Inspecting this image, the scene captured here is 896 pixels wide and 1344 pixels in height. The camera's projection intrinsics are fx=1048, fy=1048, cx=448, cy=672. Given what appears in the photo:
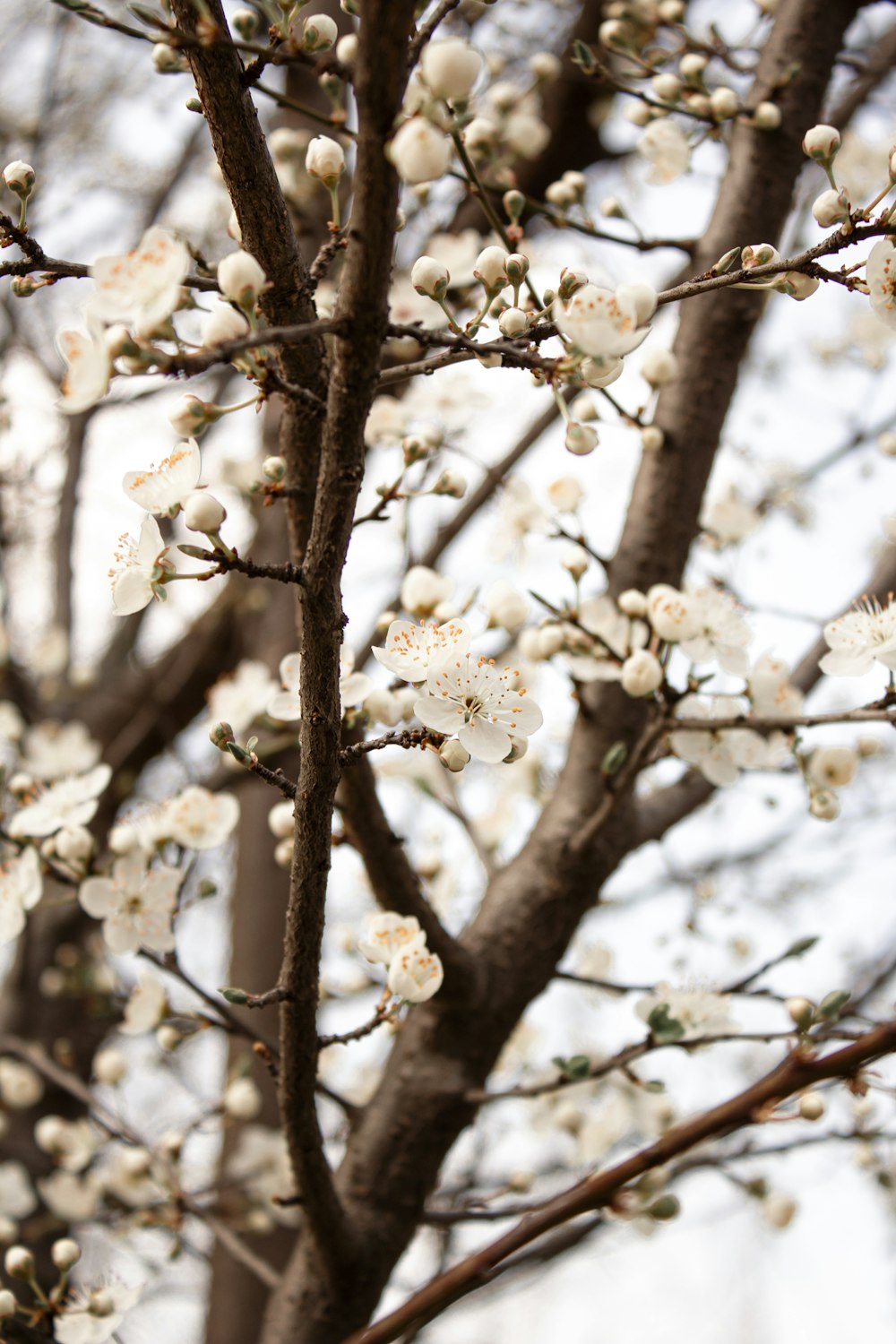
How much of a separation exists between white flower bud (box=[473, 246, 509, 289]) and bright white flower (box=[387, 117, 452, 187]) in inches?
11.2

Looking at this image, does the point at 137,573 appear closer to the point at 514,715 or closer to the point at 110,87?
the point at 514,715

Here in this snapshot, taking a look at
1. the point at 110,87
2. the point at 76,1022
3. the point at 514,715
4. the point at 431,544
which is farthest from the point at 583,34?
the point at 76,1022

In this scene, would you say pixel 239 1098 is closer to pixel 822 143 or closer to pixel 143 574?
pixel 143 574

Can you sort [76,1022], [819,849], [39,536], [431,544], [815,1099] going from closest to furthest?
1. [815,1099]
2. [431,544]
3. [76,1022]
4. [819,849]
5. [39,536]

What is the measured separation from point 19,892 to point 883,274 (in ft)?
4.28

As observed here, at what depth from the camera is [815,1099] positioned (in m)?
1.35

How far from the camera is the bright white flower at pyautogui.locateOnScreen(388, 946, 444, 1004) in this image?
46.6 inches

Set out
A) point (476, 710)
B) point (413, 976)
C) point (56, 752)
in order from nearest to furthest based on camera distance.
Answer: point (476, 710) → point (413, 976) → point (56, 752)

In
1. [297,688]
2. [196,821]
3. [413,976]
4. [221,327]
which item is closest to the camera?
[221,327]

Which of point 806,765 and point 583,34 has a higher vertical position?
point 583,34

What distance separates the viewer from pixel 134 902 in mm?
1462

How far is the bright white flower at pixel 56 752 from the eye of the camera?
2539mm

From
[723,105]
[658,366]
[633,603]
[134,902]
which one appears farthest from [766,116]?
[134,902]

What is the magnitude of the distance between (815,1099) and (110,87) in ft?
13.0
